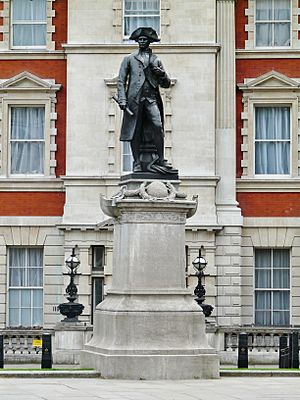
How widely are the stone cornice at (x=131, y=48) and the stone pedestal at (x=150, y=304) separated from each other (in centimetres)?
2101

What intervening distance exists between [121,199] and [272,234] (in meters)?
22.2

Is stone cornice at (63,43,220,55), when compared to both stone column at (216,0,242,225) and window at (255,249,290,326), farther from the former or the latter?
window at (255,249,290,326)

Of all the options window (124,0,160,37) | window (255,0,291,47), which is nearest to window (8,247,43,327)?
window (124,0,160,37)

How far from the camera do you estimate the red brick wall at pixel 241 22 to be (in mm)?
48062

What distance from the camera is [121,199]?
26000mm

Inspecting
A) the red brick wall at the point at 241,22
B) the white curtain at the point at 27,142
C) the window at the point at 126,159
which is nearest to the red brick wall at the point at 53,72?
the white curtain at the point at 27,142

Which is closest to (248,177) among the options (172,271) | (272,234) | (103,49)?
(272,234)

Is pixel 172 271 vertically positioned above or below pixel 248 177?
below

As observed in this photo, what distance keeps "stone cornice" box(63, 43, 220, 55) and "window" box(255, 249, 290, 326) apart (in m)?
6.97

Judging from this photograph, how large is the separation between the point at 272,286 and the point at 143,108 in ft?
71.7

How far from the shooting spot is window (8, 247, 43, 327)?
47.9 meters

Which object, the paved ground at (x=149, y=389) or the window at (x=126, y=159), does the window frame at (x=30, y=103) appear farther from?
the paved ground at (x=149, y=389)

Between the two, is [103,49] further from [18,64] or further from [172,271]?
[172,271]

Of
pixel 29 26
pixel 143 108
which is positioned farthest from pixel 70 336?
pixel 143 108
